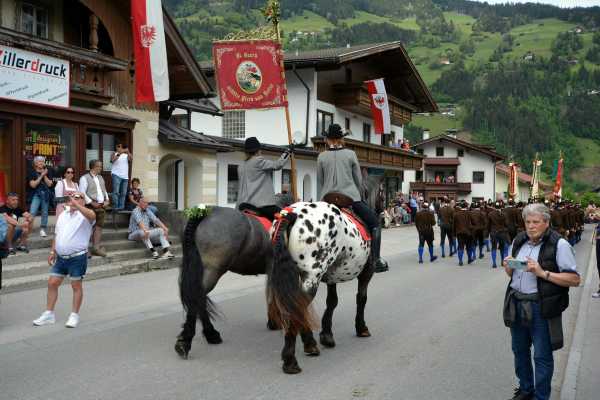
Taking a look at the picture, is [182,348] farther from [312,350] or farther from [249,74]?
[249,74]

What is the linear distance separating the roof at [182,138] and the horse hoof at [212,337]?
11524mm

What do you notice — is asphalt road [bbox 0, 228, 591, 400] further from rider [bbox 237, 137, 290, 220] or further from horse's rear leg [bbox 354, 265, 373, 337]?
rider [bbox 237, 137, 290, 220]

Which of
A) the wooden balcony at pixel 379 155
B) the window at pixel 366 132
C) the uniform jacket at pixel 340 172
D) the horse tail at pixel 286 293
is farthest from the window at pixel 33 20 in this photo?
the window at pixel 366 132

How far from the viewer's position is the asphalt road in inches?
216

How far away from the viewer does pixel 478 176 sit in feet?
218

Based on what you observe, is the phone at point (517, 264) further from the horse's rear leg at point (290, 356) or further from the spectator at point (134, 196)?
the spectator at point (134, 196)

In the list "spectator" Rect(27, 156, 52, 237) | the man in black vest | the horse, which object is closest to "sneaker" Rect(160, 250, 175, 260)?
"spectator" Rect(27, 156, 52, 237)

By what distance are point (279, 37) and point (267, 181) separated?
15.1 feet

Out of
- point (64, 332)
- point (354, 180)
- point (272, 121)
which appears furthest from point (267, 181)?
point (272, 121)

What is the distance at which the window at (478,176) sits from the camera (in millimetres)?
66062

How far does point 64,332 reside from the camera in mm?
7703

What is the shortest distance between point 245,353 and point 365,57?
26621 mm

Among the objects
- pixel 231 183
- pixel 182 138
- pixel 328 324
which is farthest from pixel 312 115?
pixel 328 324

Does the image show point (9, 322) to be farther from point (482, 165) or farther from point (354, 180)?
point (482, 165)
